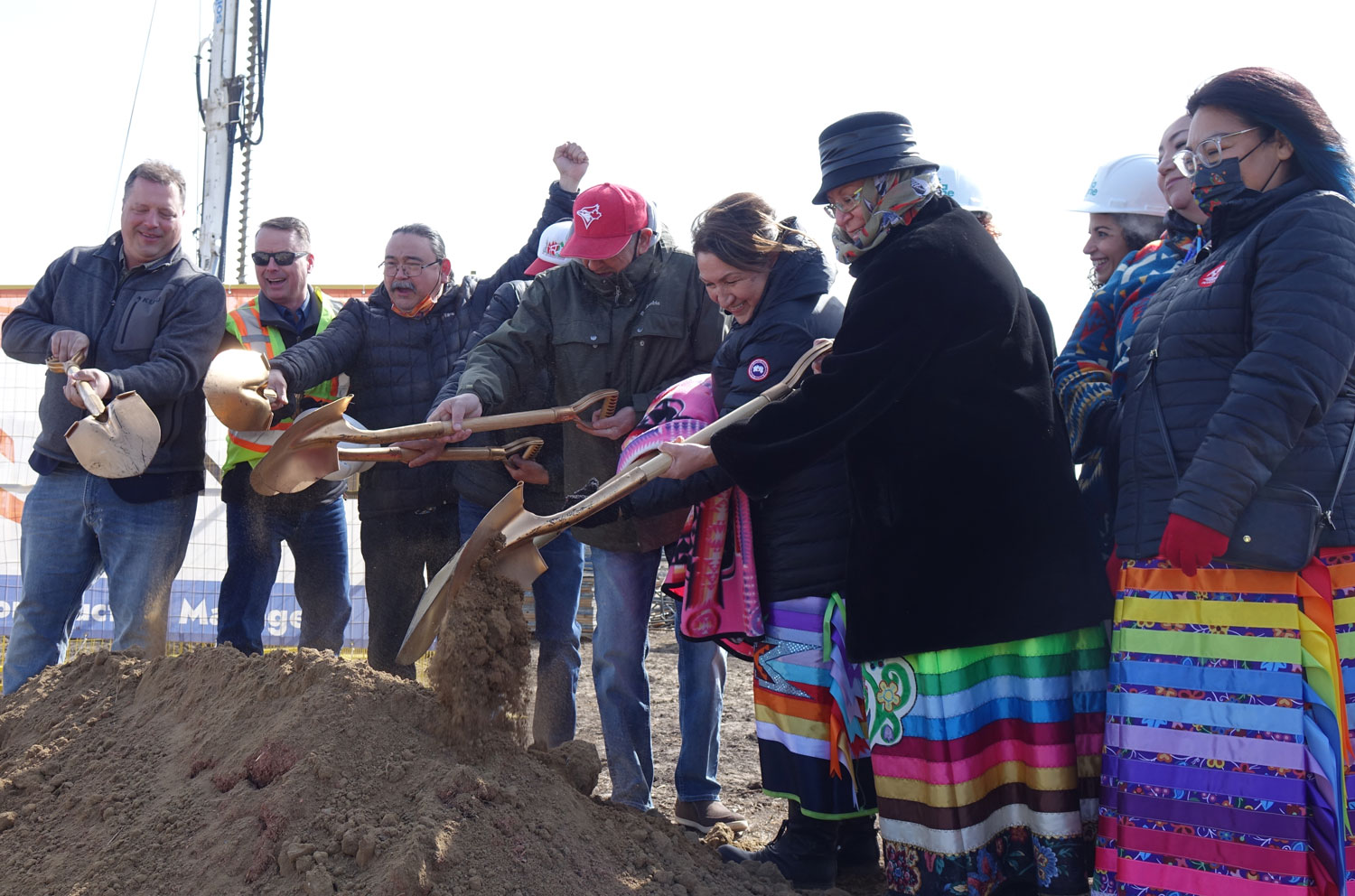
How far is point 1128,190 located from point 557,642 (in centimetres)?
245

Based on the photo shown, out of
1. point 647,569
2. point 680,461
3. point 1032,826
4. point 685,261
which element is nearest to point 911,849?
point 1032,826

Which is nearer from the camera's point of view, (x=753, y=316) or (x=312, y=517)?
(x=753, y=316)

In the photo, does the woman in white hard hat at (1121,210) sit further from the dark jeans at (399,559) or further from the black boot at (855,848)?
the dark jeans at (399,559)

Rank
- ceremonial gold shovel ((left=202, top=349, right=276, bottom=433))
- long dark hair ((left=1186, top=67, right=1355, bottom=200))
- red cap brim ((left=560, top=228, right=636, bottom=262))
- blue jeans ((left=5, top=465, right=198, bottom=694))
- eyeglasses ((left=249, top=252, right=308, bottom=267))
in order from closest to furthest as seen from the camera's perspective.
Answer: long dark hair ((left=1186, top=67, right=1355, bottom=200)), red cap brim ((left=560, top=228, right=636, bottom=262)), ceremonial gold shovel ((left=202, top=349, right=276, bottom=433)), blue jeans ((left=5, top=465, right=198, bottom=694)), eyeglasses ((left=249, top=252, right=308, bottom=267))

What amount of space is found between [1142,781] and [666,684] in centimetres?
424

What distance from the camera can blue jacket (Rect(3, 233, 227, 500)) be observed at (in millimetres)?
3904

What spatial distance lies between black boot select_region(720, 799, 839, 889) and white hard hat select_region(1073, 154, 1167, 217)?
200 cm

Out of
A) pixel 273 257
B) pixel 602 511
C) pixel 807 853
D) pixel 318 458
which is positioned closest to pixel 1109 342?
Answer: pixel 602 511

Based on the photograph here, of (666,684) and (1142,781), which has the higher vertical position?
(1142,781)

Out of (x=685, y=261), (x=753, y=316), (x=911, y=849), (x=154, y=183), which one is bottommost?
(x=911, y=849)

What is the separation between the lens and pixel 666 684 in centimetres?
632

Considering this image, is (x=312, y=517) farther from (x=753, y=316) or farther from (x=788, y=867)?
(x=788, y=867)

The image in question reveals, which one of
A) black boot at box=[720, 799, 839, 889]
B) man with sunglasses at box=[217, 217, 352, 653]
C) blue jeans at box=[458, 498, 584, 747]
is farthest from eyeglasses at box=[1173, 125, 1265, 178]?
man with sunglasses at box=[217, 217, 352, 653]

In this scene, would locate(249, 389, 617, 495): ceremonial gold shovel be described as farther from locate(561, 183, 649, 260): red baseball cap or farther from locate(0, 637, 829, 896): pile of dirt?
locate(0, 637, 829, 896): pile of dirt
